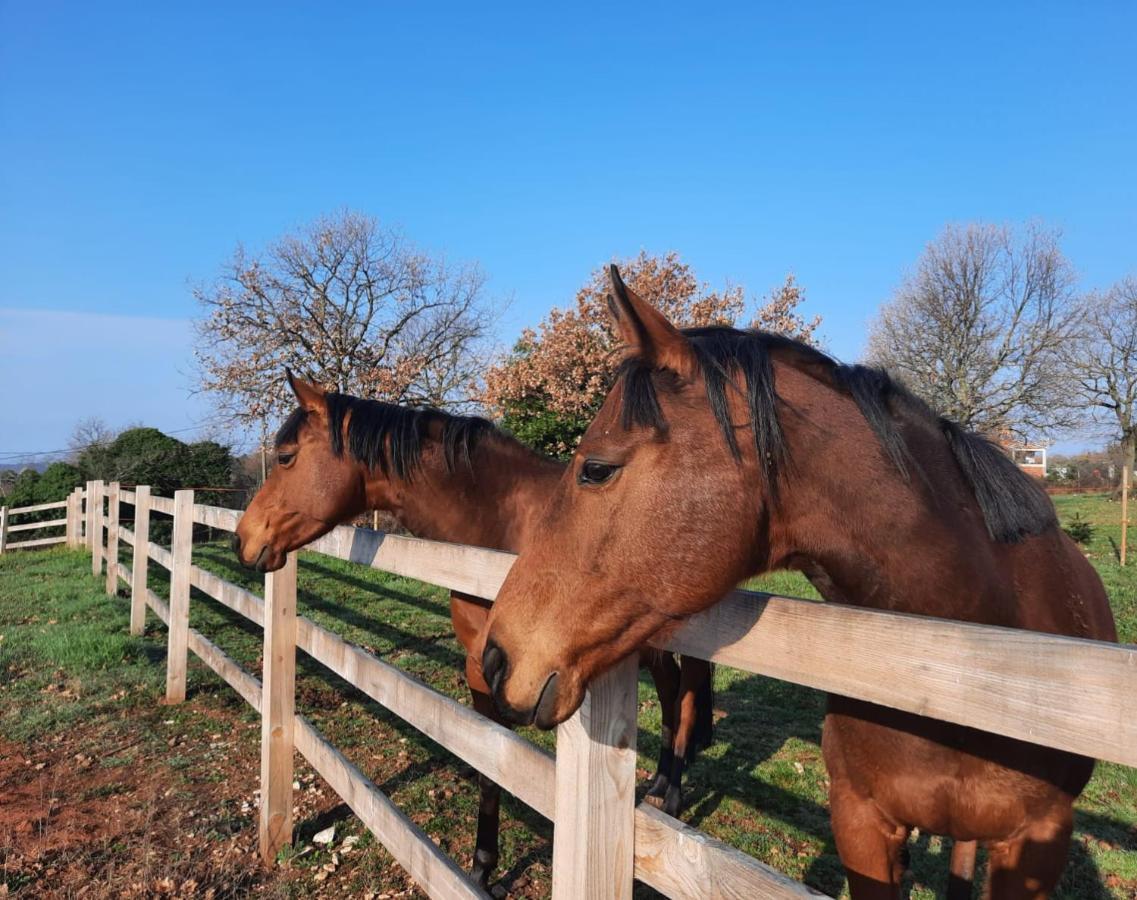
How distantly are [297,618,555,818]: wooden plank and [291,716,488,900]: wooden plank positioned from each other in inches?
12.5

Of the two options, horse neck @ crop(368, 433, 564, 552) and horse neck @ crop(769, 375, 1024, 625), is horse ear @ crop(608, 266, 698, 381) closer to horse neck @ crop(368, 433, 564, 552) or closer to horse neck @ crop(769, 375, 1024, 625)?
horse neck @ crop(769, 375, 1024, 625)

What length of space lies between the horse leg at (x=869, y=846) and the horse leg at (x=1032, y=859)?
0.22 meters

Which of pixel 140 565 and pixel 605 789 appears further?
pixel 140 565

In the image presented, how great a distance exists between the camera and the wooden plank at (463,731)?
1825 millimetres

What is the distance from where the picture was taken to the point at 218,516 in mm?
5492

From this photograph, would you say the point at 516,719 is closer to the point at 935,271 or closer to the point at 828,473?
the point at 828,473

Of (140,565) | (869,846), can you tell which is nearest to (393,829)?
(869,846)

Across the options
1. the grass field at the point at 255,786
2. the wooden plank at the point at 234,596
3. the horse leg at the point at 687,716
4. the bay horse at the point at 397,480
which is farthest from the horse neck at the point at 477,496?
the grass field at the point at 255,786

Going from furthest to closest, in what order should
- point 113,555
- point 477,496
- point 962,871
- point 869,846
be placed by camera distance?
point 113,555
point 477,496
point 962,871
point 869,846

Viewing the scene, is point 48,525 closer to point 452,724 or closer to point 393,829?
point 393,829

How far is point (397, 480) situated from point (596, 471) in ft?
9.50

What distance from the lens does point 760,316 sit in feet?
67.2

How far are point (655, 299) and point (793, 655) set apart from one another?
62.2 feet

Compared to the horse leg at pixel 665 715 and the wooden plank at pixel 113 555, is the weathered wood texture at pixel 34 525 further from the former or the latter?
the horse leg at pixel 665 715
